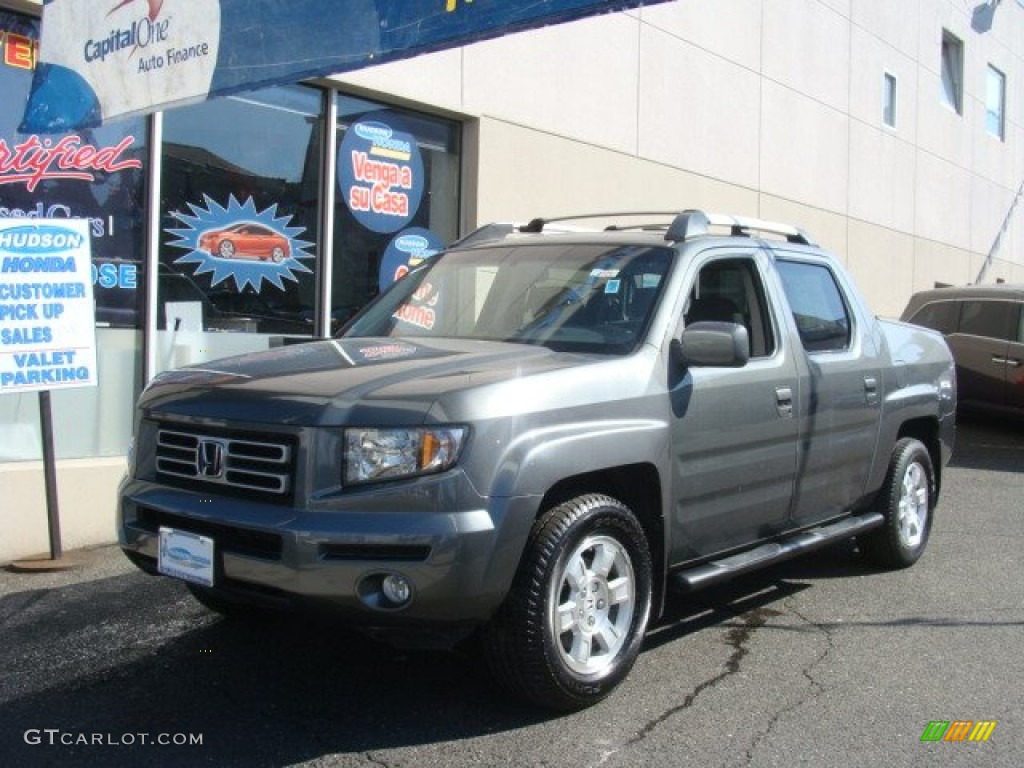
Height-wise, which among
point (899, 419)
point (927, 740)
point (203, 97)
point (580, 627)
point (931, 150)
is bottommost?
point (927, 740)

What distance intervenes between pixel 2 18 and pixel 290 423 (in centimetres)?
464

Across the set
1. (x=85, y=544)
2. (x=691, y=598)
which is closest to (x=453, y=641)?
(x=691, y=598)

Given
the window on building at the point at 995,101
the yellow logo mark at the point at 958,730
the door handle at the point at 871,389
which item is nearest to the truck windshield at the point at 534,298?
the door handle at the point at 871,389

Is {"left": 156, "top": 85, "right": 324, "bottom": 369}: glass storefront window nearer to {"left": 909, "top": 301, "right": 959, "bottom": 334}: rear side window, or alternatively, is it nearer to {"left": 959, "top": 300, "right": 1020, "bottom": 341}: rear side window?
{"left": 909, "top": 301, "right": 959, "bottom": 334}: rear side window

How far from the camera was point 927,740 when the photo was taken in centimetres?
375

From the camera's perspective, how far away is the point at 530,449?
3613 mm

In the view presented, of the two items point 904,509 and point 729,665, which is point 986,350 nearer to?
point 904,509

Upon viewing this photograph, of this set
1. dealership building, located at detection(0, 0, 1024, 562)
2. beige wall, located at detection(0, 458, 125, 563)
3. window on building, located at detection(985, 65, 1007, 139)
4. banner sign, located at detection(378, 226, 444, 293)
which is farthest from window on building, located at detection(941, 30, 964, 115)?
beige wall, located at detection(0, 458, 125, 563)

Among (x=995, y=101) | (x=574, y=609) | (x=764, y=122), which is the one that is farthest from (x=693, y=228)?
(x=995, y=101)

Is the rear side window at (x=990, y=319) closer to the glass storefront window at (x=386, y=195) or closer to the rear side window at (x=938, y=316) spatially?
the rear side window at (x=938, y=316)

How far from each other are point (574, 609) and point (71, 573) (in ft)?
11.8

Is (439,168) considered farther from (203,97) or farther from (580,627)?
(580,627)

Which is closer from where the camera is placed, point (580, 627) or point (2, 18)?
point (580, 627)

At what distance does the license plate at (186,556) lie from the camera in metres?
3.64
